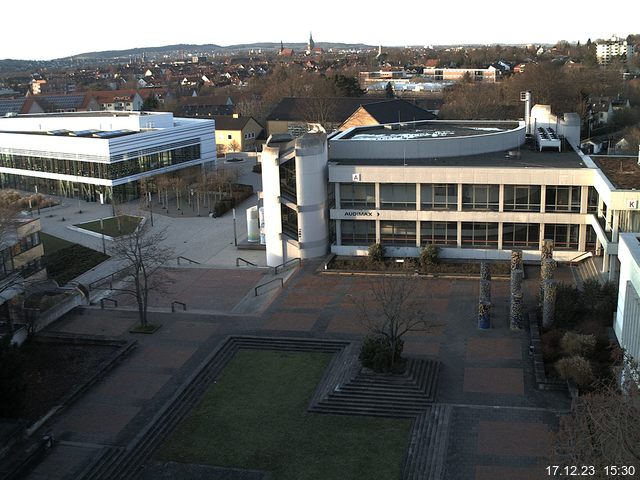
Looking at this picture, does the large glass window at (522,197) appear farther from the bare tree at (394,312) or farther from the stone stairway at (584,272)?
the bare tree at (394,312)

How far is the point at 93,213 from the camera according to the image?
59562 mm

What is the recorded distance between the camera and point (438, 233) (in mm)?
40688

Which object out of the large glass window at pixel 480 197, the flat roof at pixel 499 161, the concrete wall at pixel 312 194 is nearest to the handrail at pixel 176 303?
the concrete wall at pixel 312 194

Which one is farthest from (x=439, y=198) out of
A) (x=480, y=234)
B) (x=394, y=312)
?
(x=394, y=312)

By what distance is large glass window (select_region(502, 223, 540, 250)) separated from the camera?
130ft

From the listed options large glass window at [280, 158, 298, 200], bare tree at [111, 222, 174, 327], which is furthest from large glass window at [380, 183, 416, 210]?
bare tree at [111, 222, 174, 327]

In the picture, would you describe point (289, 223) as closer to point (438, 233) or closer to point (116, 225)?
point (438, 233)

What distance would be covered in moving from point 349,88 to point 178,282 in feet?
237

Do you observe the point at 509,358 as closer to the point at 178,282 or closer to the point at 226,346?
the point at 226,346

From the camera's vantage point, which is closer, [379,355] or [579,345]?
[579,345]

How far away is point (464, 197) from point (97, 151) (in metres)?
35.6

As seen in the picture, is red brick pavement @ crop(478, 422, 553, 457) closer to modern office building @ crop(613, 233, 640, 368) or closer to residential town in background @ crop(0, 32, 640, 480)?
residential town in background @ crop(0, 32, 640, 480)

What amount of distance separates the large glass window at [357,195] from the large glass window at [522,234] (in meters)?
7.51

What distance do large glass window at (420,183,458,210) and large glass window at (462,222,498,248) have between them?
55.1 inches
